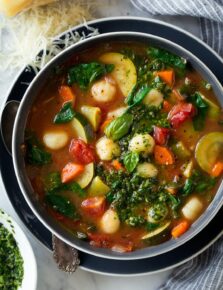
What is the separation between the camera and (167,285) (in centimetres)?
471

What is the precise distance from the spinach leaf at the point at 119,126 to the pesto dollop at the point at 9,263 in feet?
3.44

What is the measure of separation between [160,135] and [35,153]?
2.79ft

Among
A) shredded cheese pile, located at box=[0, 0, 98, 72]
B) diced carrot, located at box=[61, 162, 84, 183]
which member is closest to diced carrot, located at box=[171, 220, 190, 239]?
diced carrot, located at box=[61, 162, 84, 183]

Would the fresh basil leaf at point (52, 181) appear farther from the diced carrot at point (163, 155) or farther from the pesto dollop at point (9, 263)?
the diced carrot at point (163, 155)

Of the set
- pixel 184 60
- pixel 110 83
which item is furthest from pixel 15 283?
pixel 184 60

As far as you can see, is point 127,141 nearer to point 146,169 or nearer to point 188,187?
point 146,169

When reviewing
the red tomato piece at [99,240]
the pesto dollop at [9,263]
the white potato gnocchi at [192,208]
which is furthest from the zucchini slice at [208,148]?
the pesto dollop at [9,263]

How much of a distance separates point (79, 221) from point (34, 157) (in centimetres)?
54

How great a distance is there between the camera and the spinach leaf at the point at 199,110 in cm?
436

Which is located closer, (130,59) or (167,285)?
(130,59)

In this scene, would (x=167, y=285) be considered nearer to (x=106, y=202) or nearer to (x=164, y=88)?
(x=106, y=202)

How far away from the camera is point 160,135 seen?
4.34 meters

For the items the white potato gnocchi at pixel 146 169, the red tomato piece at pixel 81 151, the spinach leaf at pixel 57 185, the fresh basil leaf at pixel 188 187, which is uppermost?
the red tomato piece at pixel 81 151

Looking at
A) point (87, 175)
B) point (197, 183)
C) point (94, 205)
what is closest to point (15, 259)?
point (94, 205)
